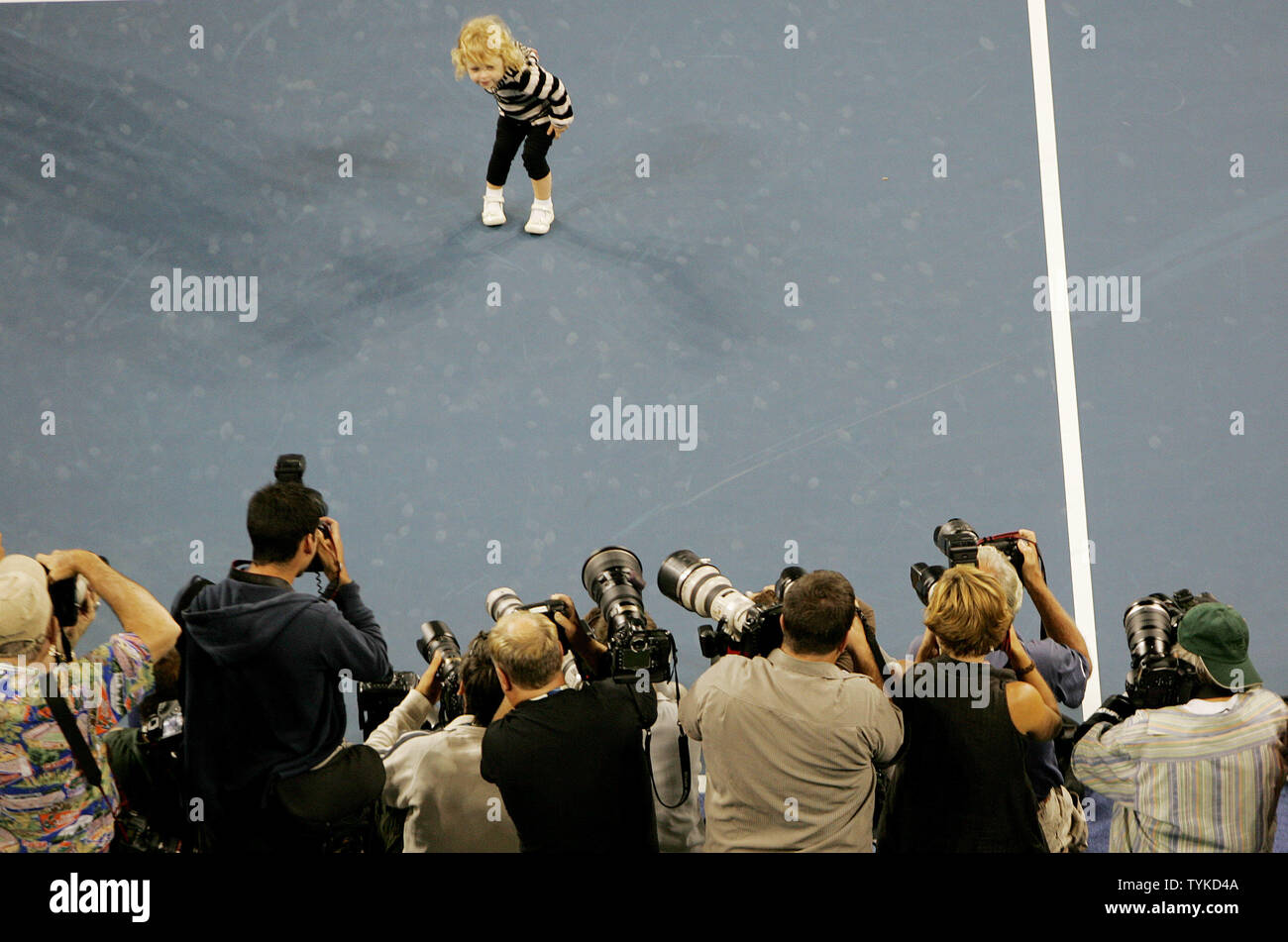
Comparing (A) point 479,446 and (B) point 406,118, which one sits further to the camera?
(B) point 406,118

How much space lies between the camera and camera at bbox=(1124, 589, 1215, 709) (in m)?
4.51

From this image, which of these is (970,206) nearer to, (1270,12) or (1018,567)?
(1270,12)

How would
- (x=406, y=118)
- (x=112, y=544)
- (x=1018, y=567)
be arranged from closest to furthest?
(x=1018, y=567)
(x=112, y=544)
(x=406, y=118)

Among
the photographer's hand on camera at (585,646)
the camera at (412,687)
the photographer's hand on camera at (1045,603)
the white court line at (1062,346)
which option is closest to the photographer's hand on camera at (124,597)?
the camera at (412,687)

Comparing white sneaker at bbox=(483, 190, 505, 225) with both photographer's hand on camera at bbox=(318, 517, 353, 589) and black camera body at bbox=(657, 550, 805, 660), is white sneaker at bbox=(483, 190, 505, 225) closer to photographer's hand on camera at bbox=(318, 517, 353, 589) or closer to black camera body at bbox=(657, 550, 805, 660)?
black camera body at bbox=(657, 550, 805, 660)

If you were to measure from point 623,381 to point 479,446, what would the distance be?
913mm

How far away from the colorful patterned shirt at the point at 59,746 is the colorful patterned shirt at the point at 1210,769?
329 centimetres

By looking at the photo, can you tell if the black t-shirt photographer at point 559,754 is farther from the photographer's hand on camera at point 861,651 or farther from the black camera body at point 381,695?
the black camera body at point 381,695

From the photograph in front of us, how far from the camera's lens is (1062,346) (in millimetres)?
7629

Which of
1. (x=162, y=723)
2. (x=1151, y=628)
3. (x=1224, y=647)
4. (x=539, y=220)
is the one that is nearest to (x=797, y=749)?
(x=1224, y=647)

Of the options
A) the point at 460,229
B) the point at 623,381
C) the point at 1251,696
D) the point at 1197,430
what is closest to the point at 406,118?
the point at 460,229

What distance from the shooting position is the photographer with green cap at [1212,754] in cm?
419

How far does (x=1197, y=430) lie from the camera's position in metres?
7.39
